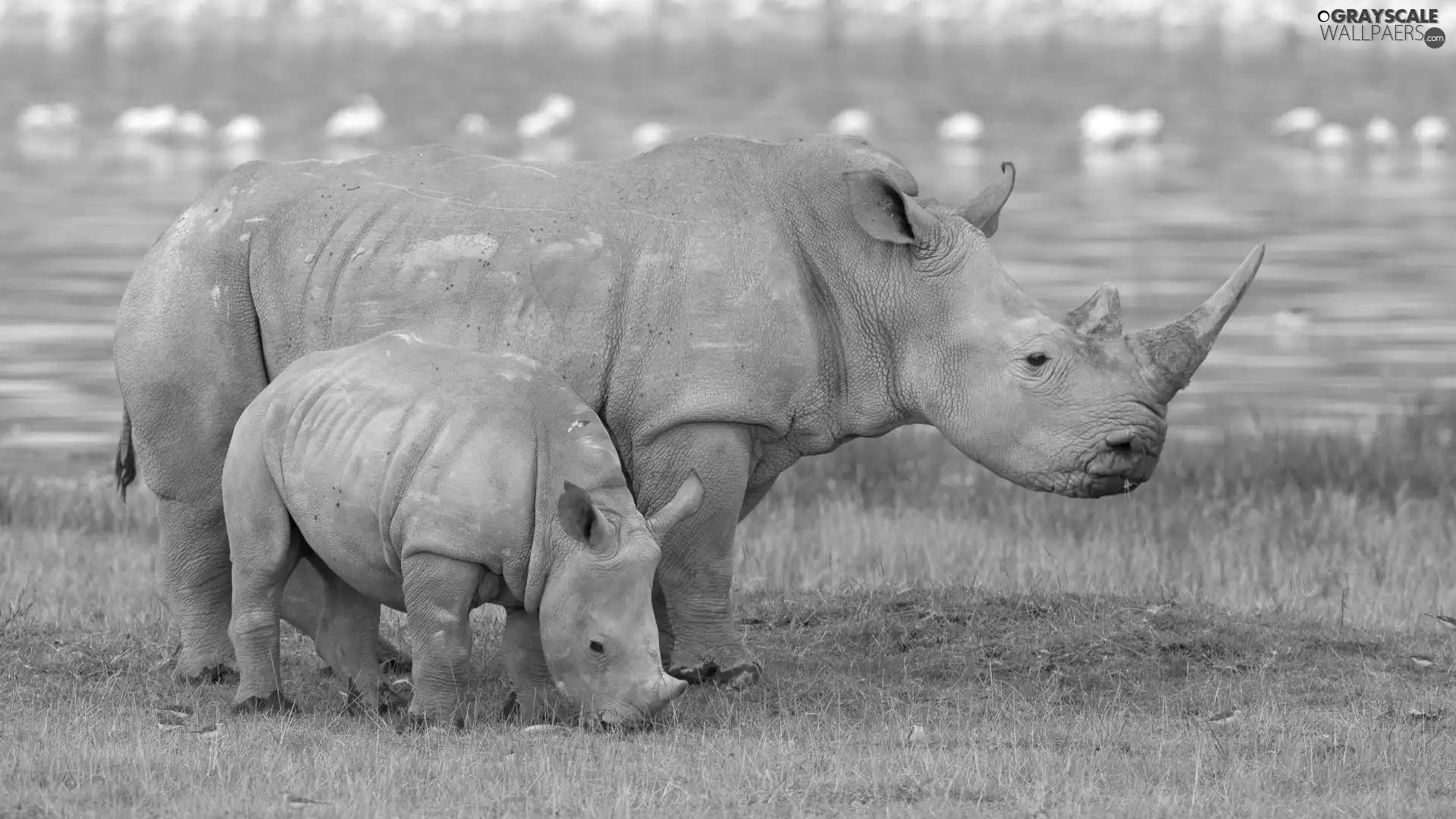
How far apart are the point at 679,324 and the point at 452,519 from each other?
1.31 metres

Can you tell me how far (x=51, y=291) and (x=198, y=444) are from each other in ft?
49.1

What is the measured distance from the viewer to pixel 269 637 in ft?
28.4

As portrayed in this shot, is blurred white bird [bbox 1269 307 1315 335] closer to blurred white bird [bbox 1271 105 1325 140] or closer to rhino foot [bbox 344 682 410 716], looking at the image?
rhino foot [bbox 344 682 410 716]

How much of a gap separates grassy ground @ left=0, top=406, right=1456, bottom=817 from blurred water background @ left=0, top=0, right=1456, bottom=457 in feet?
12.5

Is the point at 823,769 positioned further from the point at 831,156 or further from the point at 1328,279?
the point at 1328,279

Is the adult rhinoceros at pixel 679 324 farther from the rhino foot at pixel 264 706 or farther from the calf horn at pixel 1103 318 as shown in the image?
the rhino foot at pixel 264 706

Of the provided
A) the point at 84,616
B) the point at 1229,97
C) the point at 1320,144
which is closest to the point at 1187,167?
Result: the point at 1320,144

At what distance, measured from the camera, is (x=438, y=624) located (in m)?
8.09

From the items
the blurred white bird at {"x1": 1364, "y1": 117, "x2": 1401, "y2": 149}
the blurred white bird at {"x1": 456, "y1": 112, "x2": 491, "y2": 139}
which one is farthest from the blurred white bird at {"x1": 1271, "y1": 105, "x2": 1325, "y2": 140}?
the blurred white bird at {"x1": 456, "y1": 112, "x2": 491, "y2": 139}

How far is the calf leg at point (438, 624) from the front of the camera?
806 centimetres

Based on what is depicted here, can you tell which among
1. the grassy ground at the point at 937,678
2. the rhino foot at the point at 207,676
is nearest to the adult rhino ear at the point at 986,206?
the grassy ground at the point at 937,678

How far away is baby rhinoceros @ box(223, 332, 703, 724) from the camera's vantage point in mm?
8062

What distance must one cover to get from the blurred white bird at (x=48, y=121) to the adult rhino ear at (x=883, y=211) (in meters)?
32.9

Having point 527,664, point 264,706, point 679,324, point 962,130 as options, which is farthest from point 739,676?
point 962,130
